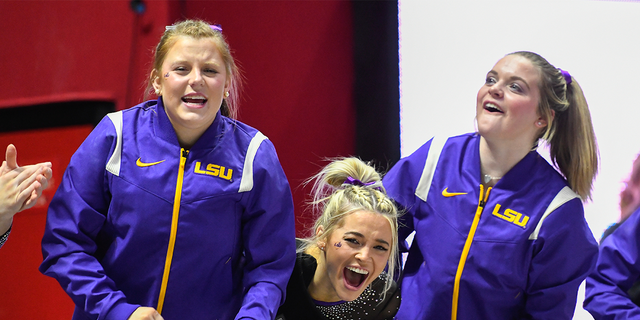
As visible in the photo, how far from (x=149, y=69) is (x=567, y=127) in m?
1.50

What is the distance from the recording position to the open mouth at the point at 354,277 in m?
1.83

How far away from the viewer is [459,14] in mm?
2479

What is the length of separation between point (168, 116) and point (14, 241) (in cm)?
120

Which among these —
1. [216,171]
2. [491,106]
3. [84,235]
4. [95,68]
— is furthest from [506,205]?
[95,68]

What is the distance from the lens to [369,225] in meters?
1.83

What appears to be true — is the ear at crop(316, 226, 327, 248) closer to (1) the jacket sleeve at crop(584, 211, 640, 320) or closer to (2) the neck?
(2) the neck

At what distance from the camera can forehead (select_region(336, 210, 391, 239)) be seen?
6.00ft

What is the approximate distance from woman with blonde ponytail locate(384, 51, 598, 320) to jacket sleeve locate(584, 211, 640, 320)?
0.82 feet

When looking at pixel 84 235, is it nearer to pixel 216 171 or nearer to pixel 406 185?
pixel 216 171

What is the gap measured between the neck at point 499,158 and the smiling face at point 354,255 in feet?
1.18

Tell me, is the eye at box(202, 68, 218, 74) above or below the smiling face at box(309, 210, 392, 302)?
above

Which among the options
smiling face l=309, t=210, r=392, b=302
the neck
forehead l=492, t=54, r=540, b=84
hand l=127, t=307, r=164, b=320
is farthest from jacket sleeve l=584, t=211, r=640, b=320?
hand l=127, t=307, r=164, b=320

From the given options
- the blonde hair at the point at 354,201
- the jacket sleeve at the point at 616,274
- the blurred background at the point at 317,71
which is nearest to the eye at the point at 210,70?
the blonde hair at the point at 354,201

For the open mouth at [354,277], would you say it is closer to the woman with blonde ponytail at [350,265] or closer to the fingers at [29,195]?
the woman with blonde ponytail at [350,265]
